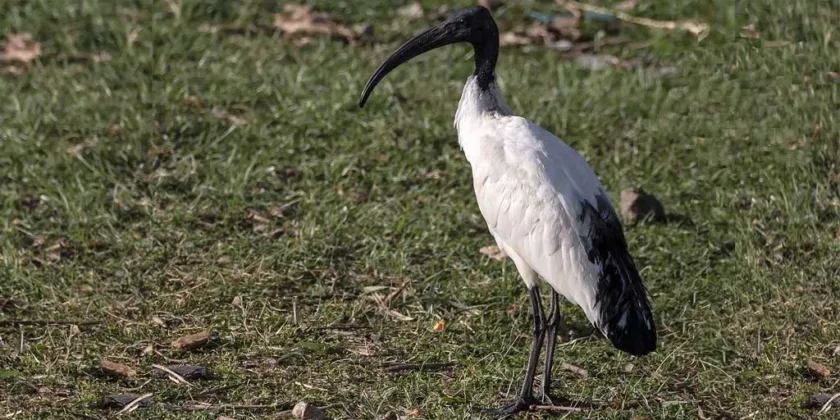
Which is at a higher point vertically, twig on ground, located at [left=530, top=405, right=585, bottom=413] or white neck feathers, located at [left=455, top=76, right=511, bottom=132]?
white neck feathers, located at [left=455, top=76, right=511, bottom=132]

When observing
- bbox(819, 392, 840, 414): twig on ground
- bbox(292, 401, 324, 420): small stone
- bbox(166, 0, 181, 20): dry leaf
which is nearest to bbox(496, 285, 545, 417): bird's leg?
bbox(292, 401, 324, 420): small stone

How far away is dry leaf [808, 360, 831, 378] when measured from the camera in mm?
4926

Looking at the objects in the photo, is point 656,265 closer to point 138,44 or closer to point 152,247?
point 152,247

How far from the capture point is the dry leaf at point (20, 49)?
7.82 metres

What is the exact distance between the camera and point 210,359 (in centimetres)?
500

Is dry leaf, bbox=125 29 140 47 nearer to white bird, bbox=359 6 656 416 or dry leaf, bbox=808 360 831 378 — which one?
white bird, bbox=359 6 656 416

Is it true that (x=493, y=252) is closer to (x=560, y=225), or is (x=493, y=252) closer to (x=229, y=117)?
(x=560, y=225)

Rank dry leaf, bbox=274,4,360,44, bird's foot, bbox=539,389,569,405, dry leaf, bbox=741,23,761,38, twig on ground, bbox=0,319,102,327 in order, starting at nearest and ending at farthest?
1. bird's foot, bbox=539,389,569,405
2. twig on ground, bbox=0,319,102,327
3. dry leaf, bbox=741,23,761,38
4. dry leaf, bbox=274,4,360,44

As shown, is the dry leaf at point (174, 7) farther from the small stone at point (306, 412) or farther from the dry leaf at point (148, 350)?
the small stone at point (306, 412)

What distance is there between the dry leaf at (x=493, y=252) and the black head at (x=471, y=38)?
1.10m

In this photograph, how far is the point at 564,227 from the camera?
15.1ft

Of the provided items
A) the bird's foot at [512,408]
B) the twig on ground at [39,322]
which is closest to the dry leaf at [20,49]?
the twig on ground at [39,322]

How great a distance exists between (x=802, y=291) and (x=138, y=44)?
4.28 m

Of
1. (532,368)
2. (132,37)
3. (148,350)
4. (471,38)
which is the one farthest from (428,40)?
(132,37)
